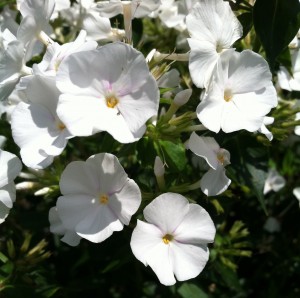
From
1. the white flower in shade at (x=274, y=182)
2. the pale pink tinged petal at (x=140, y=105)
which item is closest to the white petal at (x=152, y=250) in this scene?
the pale pink tinged petal at (x=140, y=105)

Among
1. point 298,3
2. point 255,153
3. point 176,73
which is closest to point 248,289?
point 255,153

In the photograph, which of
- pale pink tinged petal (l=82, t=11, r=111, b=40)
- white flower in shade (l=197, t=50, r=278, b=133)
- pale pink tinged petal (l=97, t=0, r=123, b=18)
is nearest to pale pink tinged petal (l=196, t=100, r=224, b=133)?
white flower in shade (l=197, t=50, r=278, b=133)

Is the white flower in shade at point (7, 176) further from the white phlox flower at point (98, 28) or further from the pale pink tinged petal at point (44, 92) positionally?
the white phlox flower at point (98, 28)

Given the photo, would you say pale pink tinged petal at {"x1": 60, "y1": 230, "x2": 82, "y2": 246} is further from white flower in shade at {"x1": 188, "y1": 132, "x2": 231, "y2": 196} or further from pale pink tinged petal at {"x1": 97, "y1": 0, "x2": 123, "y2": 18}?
pale pink tinged petal at {"x1": 97, "y1": 0, "x2": 123, "y2": 18}

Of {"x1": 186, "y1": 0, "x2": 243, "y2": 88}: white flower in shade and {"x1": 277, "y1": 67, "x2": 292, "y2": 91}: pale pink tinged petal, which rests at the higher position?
{"x1": 186, "y1": 0, "x2": 243, "y2": 88}: white flower in shade

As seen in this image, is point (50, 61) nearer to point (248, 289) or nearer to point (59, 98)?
point (59, 98)
